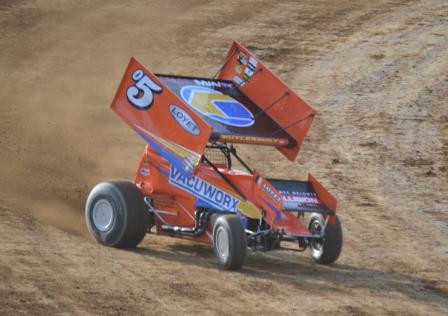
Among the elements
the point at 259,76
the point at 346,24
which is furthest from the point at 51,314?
the point at 346,24

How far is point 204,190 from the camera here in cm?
1418

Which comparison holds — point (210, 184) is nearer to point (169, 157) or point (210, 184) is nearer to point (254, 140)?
point (169, 157)

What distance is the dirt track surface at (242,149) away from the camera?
1223 cm

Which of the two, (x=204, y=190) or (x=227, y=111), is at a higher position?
(x=227, y=111)

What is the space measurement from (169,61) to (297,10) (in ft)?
20.6

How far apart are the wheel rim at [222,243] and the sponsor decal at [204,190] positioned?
→ 0.53 meters

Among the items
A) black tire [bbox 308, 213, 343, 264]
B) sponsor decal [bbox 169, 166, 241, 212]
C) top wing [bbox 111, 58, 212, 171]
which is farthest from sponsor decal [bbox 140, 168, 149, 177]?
black tire [bbox 308, 213, 343, 264]

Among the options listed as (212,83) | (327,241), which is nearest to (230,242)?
(327,241)

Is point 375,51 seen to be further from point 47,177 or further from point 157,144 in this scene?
point 157,144

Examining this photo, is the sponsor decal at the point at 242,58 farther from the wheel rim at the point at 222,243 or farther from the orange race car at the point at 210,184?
the wheel rim at the point at 222,243

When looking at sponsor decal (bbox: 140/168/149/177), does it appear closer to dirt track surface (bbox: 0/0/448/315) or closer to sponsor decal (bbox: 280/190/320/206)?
dirt track surface (bbox: 0/0/448/315)

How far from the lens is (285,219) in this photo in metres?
13.6

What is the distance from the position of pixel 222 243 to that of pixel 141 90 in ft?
8.06

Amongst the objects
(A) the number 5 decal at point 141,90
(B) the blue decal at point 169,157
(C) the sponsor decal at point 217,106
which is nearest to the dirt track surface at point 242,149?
(B) the blue decal at point 169,157
